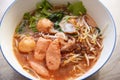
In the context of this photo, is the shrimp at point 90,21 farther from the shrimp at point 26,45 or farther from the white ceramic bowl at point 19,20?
the shrimp at point 26,45

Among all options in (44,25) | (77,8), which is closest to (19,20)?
(44,25)

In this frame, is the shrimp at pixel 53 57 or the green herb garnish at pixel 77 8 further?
the green herb garnish at pixel 77 8

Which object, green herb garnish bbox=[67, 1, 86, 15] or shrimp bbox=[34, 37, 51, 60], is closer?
shrimp bbox=[34, 37, 51, 60]

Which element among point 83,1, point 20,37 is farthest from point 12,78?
point 83,1

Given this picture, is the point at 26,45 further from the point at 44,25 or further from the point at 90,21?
the point at 90,21

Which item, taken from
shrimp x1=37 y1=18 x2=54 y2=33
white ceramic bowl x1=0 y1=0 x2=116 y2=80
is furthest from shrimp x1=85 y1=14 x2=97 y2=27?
shrimp x1=37 y1=18 x2=54 y2=33

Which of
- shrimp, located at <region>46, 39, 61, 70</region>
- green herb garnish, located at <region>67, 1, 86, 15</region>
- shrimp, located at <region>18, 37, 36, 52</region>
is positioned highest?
green herb garnish, located at <region>67, 1, 86, 15</region>

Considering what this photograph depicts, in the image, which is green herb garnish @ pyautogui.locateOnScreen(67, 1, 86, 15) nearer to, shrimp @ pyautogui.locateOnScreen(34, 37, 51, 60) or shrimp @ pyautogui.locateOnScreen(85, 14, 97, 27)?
shrimp @ pyautogui.locateOnScreen(85, 14, 97, 27)

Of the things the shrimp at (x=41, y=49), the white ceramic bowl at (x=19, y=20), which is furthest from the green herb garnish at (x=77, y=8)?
the shrimp at (x=41, y=49)
